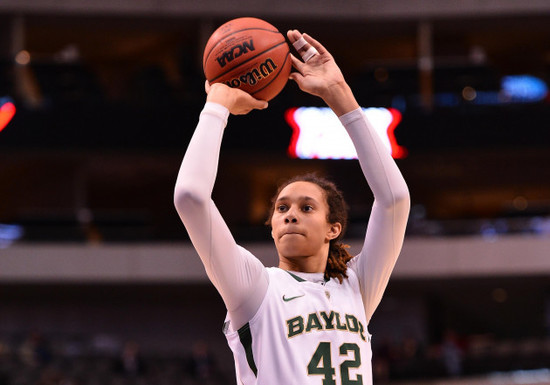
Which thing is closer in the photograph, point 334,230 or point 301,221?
point 301,221

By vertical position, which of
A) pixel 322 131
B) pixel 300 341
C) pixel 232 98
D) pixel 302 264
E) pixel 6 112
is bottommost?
pixel 300 341

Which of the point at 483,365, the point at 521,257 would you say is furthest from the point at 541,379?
the point at 521,257

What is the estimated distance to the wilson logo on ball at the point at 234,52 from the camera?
3.45m

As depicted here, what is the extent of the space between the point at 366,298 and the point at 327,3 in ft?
53.4

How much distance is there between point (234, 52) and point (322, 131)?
1421 centimetres

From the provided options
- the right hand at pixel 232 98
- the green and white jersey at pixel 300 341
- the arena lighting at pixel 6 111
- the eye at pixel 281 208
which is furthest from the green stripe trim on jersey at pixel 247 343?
the arena lighting at pixel 6 111

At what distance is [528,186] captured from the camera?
23328mm

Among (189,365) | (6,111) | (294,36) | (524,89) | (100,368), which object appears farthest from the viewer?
(524,89)

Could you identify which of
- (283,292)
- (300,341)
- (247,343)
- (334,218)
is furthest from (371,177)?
(247,343)

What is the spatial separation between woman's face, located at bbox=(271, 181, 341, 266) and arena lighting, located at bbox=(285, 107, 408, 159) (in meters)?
14.4

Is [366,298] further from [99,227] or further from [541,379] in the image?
[99,227]

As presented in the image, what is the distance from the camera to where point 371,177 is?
319 centimetres

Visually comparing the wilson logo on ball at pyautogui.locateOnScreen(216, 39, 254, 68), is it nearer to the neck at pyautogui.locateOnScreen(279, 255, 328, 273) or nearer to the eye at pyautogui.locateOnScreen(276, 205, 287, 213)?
the eye at pyautogui.locateOnScreen(276, 205, 287, 213)

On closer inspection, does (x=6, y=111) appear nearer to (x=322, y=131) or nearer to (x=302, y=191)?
(x=322, y=131)
